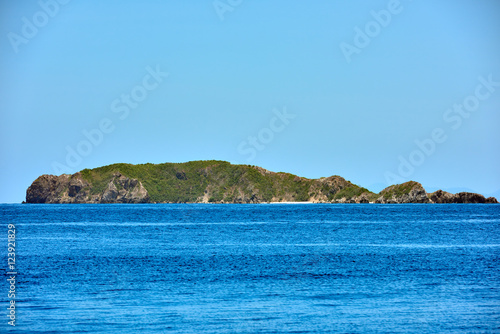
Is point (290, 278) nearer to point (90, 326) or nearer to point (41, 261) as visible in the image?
point (90, 326)

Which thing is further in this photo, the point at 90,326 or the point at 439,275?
the point at 439,275

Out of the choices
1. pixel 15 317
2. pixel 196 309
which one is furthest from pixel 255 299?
pixel 15 317

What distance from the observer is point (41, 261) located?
48.3 meters

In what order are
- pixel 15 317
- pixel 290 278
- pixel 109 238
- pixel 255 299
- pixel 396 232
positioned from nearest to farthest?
pixel 15 317
pixel 255 299
pixel 290 278
pixel 109 238
pixel 396 232

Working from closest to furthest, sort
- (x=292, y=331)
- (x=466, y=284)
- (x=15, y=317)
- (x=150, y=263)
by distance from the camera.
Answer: (x=292, y=331)
(x=15, y=317)
(x=466, y=284)
(x=150, y=263)

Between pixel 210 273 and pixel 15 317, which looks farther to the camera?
pixel 210 273

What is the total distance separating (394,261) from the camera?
49.3m

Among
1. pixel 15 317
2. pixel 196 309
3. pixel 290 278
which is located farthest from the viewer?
pixel 290 278

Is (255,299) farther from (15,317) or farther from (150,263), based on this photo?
(150,263)

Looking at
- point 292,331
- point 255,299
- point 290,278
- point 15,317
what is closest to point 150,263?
point 290,278

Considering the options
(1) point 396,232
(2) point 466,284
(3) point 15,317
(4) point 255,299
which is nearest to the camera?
(3) point 15,317

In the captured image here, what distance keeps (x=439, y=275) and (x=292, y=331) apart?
18792 millimetres

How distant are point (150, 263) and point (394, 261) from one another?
20.4 m

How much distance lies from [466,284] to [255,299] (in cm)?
1408
